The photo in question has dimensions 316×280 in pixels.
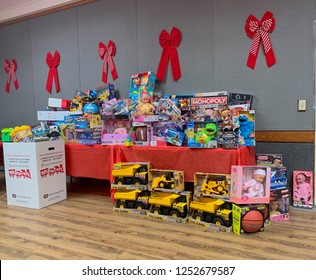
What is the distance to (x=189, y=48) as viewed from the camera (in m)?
3.23

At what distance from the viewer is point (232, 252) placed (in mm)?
1841

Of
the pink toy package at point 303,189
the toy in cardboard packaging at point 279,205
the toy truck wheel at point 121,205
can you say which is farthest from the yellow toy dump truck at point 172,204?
the pink toy package at point 303,189

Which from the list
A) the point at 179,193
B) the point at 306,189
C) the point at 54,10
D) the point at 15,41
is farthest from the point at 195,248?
the point at 15,41

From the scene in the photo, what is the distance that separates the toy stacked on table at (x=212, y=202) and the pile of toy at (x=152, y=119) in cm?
31

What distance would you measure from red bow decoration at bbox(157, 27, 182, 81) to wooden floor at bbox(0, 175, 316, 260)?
1780 mm

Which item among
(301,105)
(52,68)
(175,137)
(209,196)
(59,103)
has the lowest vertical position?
(209,196)

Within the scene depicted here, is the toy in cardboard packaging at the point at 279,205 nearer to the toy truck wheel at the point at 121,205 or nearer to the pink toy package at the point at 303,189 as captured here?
the pink toy package at the point at 303,189

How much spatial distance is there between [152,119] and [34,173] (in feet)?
4.38

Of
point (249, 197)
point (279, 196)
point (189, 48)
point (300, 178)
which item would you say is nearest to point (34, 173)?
point (249, 197)

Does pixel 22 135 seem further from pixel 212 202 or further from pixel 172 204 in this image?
pixel 212 202

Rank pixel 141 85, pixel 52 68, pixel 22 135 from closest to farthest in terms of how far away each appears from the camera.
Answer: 1. pixel 22 135
2. pixel 141 85
3. pixel 52 68

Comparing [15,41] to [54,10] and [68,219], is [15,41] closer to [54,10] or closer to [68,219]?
[54,10]

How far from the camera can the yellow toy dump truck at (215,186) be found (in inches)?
93.7

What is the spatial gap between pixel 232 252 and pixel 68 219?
1512 millimetres
